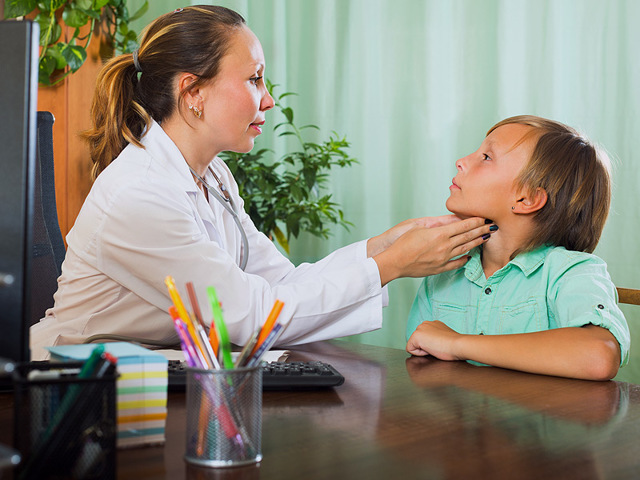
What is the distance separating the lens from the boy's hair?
1.34 meters

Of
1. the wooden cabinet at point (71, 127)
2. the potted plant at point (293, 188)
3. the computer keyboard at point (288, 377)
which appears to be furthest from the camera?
the wooden cabinet at point (71, 127)

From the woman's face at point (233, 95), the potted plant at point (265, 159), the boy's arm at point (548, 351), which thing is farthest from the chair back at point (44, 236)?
the potted plant at point (265, 159)

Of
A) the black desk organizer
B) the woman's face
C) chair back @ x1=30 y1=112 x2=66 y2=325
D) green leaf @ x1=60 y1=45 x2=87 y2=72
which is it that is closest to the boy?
the woman's face

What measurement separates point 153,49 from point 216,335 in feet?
3.42

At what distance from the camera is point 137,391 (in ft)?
2.07

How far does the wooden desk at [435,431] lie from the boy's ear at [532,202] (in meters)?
0.41

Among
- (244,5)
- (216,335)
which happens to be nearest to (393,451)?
(216,335)

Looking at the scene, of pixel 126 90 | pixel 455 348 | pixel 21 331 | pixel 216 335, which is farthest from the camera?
pixel 126 90

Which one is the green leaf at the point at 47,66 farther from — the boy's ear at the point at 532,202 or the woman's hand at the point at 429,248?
the boy's ear at the point at 532,202

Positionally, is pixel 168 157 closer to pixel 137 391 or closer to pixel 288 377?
pixel 288 377

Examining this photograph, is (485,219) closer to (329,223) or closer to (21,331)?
(21,331)

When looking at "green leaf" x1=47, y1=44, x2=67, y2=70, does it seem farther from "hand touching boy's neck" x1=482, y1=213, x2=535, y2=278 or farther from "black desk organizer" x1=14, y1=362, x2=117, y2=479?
"black desk organizer" x1=14, y1=362, x2=117, y2=479

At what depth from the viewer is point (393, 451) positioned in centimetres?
65

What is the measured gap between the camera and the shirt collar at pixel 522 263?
1.29m
